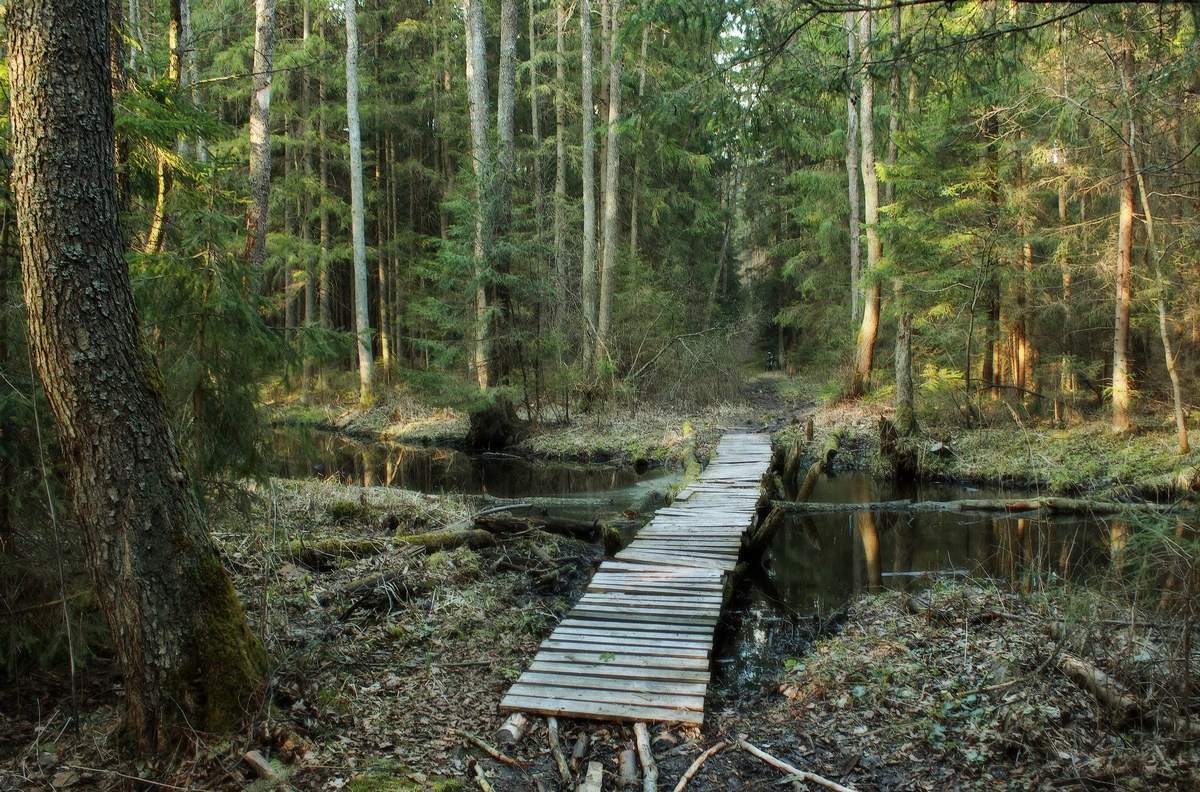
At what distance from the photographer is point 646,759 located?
3938 millimetres

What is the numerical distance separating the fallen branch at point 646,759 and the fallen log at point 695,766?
12 cm

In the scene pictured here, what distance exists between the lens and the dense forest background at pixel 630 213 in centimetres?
466

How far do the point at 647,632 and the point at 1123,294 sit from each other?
11266 millimetres

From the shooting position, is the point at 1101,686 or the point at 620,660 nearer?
the point at 1101,686

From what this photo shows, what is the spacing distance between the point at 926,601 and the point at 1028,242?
10219mm

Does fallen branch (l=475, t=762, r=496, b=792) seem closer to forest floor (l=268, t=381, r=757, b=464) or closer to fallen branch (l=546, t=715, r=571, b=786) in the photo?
fallen branch (l=546, t=715, r=571, b=786)

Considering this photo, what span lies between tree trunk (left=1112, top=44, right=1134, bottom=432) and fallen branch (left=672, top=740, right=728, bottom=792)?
11842 mm

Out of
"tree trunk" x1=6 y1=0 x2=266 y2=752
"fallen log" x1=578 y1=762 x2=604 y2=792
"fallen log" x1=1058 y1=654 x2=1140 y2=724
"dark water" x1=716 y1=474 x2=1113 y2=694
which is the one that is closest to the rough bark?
"dark water" x1=716 y1=474 x2=1113 y2=694

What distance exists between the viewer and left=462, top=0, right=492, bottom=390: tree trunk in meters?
15.2

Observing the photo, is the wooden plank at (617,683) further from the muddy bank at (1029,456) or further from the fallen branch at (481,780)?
the muddy bank at (1029,456)

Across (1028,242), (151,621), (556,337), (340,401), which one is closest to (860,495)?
(1028,242)

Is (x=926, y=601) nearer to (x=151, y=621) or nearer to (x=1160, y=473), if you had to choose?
(x=151, y=621)

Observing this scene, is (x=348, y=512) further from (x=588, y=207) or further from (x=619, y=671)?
(x=588, y=207)

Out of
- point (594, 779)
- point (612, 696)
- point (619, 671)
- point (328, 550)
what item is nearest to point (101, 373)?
point (594, 779)
